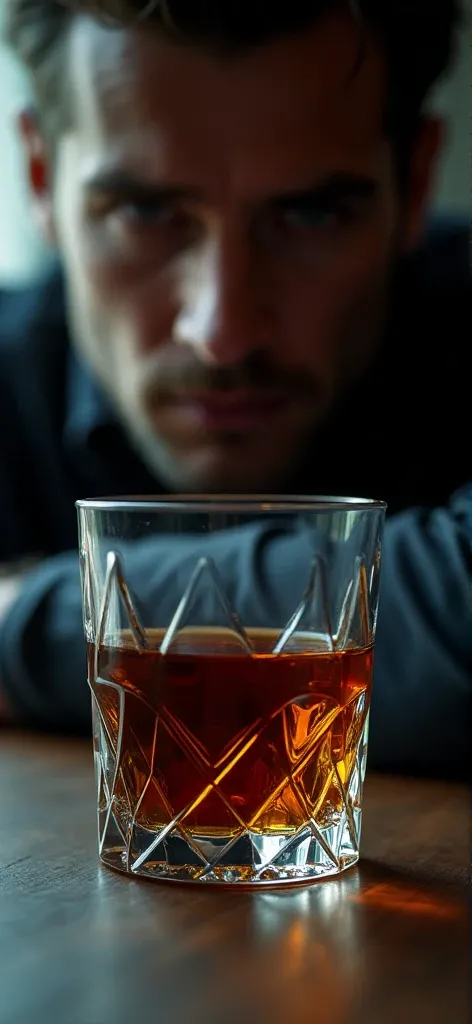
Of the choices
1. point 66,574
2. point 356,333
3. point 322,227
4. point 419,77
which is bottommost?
Result: point 66,574

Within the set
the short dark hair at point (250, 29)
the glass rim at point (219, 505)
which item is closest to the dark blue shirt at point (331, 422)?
the short dark hair at point (250, 29)

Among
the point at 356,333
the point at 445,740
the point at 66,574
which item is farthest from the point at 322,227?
the point at 445,740

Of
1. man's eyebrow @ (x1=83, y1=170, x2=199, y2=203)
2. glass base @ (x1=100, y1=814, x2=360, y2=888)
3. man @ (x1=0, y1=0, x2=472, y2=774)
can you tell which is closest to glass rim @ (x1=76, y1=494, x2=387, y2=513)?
glass base @ (x1=100, y1=814, x2=360, y2=888)

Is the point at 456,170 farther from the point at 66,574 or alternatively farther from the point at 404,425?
the point at 66,574

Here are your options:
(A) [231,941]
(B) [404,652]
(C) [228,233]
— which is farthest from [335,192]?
(A) [231,941]

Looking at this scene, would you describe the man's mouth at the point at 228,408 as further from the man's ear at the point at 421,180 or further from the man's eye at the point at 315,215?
the man's ear at the point at 421,180

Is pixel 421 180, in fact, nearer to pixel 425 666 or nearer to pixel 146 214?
pixel 146 214
